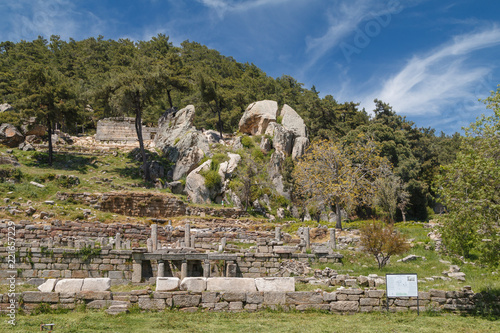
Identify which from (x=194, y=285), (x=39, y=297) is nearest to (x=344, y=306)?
(x=194, y=285)

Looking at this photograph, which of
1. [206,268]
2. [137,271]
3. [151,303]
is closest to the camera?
[151,303]

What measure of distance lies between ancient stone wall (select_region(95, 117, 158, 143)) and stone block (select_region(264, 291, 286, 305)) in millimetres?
38805

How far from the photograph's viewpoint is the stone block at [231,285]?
9.62m

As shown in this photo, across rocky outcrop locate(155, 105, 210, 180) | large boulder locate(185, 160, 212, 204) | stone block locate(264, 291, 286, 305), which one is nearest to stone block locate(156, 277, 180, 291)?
stone block locate(264, 291, 286, 305)

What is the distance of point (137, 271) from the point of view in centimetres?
1430

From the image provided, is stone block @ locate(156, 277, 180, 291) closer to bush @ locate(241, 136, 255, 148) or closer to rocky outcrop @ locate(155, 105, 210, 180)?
rocky outcrop @ locate(155, 105, 210, 180)

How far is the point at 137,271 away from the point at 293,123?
114 feet

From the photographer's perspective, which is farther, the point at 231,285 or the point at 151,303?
the point at 231,285

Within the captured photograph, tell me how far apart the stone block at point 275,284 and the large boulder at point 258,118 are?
35888 mm

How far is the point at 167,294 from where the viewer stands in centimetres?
923

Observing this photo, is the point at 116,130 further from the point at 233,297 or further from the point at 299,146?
the point at 233,297

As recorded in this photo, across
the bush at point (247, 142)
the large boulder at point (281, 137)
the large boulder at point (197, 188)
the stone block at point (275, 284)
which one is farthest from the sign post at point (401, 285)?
the large boulder at point (281, 137)

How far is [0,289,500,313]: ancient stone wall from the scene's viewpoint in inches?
348

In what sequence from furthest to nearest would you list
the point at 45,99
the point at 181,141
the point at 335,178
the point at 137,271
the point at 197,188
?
the point at 181,141
the point at 197,188
the point at 45,99
the point at 335,178
the point at 137,271
